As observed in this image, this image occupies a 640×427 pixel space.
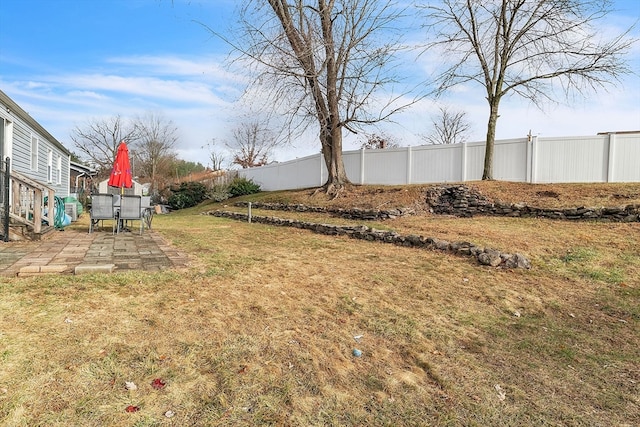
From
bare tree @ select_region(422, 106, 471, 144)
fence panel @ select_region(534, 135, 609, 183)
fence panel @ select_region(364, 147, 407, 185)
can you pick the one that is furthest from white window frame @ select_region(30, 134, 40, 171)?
bare tree @ select_region(422, 106, 471, 144)

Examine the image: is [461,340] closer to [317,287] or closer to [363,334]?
[363,334]

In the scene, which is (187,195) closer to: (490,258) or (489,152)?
(489,152)

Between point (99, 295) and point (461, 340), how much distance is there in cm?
319

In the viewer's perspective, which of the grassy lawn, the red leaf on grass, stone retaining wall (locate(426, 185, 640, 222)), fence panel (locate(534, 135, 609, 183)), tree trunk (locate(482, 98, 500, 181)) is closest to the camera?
the grassy lawn

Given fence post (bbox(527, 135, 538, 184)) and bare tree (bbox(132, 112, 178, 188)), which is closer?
fence post (bbox(527, 135, 538, 184))

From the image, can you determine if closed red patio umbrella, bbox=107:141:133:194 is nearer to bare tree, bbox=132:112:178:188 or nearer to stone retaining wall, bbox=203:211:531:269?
stone retaining wall, bbox=203:211:531:269

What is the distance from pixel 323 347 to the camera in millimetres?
2656

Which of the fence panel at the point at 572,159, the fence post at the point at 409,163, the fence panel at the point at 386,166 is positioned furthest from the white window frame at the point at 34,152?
the fence panel at the point at 572,159

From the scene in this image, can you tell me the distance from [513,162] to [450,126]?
1035 inches

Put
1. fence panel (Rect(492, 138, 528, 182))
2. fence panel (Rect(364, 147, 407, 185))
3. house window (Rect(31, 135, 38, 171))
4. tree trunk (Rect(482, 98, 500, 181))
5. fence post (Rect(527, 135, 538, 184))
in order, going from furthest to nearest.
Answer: fence panel (Rect(364, 147, 407, 185)), tree trunk (Rect(482, 98, 500, 181)), fence panel (Rect(492, 138, 528, 182)), fence post (Rect(527, 135, 538, 184)), house window (Rect(31, 135, 38, 171))

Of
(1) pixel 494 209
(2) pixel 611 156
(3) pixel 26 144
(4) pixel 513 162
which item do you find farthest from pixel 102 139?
(2) pixel 611 156

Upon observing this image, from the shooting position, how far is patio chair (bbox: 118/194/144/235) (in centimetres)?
773

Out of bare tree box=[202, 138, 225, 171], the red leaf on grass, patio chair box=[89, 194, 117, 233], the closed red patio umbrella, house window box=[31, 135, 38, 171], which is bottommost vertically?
the red leaf on grass

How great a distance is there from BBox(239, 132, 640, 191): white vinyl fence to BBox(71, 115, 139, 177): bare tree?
88.5 ft
